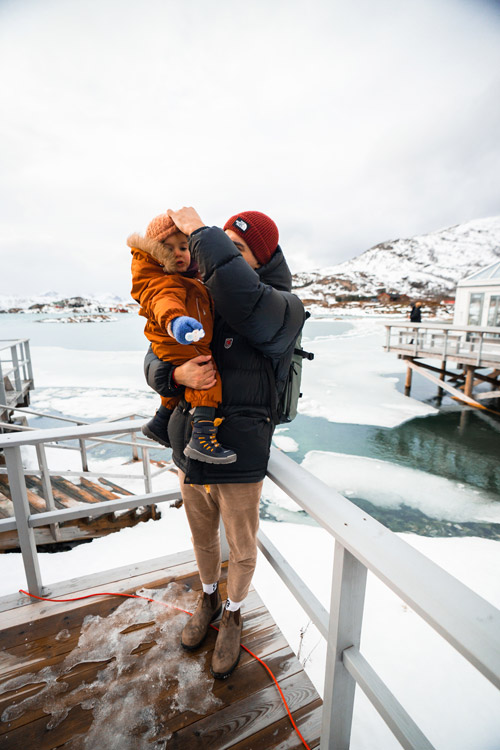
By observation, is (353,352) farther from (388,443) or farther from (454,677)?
(454,677)

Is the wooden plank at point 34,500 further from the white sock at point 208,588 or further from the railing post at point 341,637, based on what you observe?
the railing post at point 341,637

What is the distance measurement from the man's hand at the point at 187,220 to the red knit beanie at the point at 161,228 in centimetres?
7

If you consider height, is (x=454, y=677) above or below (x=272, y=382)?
below

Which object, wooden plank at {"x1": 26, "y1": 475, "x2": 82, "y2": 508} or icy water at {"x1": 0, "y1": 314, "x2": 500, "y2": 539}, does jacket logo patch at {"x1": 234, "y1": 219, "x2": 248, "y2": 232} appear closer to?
wooden plank at {"x1": 26, "y1": 475, "x2": 82, "y2": 508}

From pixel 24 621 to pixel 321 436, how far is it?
26.4ft

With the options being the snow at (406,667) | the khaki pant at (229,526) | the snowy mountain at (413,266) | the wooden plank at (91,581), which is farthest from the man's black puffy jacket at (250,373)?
the snowy mountain at (413,266)

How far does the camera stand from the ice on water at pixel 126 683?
109cm

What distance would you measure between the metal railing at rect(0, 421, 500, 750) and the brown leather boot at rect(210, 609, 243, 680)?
0.95 feet

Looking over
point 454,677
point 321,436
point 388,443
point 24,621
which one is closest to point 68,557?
point 24,621

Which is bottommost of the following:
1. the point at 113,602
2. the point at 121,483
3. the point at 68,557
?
the point at 121,483

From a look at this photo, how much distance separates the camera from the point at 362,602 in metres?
0.83

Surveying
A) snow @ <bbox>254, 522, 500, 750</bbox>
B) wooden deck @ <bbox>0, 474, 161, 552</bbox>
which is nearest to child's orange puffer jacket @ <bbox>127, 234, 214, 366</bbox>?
snow @ <bbox>254, 522, 500, 750</bbox>

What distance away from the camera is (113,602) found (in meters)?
1.58

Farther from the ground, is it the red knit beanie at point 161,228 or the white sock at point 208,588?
the red knit beanie at point 161,228
